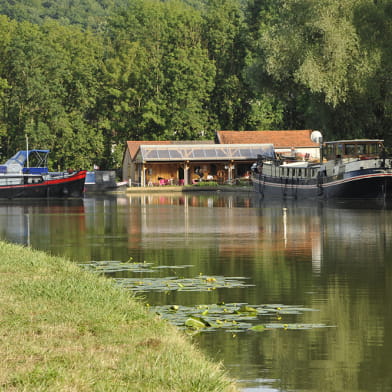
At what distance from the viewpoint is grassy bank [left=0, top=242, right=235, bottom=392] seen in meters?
8.59

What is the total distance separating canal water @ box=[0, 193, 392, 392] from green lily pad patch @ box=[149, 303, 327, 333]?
0.09 feet

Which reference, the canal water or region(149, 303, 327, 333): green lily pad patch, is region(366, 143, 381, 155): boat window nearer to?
the canal water

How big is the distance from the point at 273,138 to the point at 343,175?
43.1m

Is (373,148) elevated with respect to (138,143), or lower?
lower

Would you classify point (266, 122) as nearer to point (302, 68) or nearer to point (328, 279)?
point (302, 68)

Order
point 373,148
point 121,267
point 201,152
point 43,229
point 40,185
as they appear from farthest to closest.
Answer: point 201,152
point 40,185
point 373,148
point 43,229
point 121,267

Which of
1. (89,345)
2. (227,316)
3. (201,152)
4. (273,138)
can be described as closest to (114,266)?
(227,316)

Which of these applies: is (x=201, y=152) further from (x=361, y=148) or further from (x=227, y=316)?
(x=227, y=316)

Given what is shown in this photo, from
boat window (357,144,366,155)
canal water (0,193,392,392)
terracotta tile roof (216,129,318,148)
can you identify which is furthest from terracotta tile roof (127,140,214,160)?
canal water (0,193,392,392)

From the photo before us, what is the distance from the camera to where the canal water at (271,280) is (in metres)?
10.7

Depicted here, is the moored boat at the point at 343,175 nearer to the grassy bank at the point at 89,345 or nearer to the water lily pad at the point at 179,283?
the water lily pad at the point at 179,283

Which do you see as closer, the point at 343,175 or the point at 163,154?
the point at 343,175

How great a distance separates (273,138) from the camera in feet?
327

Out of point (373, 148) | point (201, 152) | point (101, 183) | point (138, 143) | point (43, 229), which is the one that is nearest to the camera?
point (43, 229)
